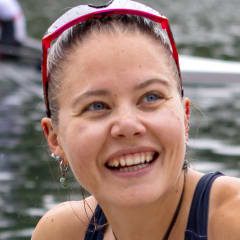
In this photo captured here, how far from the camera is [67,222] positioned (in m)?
2.43

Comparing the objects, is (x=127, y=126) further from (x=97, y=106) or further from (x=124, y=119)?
(x=97, y=106)

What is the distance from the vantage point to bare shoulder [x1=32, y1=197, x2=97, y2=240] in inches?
94.7

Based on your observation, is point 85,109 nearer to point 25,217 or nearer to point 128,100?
point 128,100

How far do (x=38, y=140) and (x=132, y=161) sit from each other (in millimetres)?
4977

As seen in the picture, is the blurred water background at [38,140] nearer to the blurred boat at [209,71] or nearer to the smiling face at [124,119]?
the blurred boat at [209,71]

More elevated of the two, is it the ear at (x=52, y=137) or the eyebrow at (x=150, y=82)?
the eyebrow at (x=150, y=82)

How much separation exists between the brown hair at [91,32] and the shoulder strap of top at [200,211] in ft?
1.15

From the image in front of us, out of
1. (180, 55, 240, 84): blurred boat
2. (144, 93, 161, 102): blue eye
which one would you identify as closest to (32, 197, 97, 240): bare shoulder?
(144, 93, 161, 102): blue eye

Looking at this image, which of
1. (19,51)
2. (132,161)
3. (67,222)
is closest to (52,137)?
(67,222)

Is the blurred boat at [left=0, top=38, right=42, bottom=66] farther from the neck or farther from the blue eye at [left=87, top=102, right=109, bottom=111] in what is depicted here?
the blue eye at [left=87, top=102, right=109, bottom=111]

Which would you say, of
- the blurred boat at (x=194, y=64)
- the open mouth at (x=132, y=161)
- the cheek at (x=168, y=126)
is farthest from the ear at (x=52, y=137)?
the blurred boat at (x=194, y=64)

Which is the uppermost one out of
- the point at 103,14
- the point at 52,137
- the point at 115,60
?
the point at 103,14

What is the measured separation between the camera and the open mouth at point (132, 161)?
73.6 inches

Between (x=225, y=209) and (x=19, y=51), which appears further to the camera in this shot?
(x=19, y=51)
